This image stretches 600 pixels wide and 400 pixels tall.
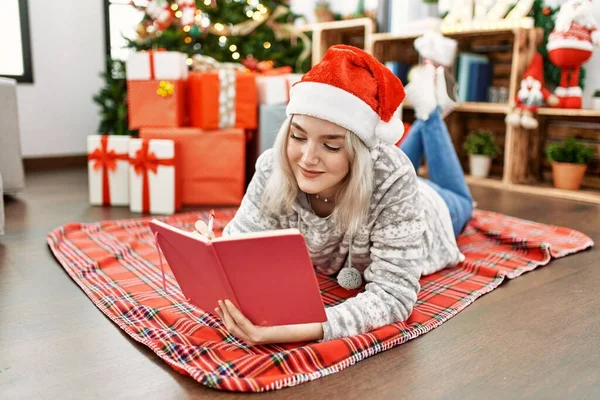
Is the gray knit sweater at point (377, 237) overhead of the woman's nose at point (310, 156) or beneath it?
beneath

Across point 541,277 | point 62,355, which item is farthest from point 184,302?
point 541,277

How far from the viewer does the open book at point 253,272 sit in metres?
0.95

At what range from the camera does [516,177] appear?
3.32 m

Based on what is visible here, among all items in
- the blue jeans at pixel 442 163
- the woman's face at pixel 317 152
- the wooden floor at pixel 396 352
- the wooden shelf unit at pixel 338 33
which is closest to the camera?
the wooden floor at pixel 396 352

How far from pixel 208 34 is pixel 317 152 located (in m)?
2.59

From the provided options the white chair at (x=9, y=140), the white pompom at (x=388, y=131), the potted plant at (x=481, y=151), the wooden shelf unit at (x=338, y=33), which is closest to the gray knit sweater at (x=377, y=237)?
the white pompom at (x=388, y=131)

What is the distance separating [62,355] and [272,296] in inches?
19.5

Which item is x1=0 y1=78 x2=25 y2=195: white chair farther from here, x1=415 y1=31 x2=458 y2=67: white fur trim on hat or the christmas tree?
x1=415 y1=31 x2=458 y2=67: white fur trim on hat

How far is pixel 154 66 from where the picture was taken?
8.59 feet

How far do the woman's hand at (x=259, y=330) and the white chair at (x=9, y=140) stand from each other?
6.47 feet

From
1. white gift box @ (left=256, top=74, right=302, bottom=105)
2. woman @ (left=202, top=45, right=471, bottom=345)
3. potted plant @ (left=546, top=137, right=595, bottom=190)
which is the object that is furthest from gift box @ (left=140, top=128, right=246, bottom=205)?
potted plant @ (left=546, top=137, right=595, bottom=190)

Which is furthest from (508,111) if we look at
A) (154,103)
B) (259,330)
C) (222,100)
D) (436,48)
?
(259,330)

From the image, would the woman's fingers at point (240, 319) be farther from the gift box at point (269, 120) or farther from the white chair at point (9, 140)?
the white chair at point (9, 140)

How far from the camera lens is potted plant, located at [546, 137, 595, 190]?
3.04m
